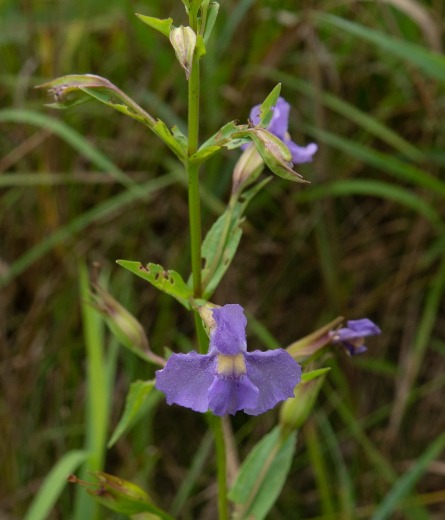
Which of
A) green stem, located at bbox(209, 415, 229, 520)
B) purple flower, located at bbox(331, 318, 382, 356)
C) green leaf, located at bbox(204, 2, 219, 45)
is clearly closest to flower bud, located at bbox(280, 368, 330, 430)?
purple flower, located at bbox(331, 318, 382, 356)

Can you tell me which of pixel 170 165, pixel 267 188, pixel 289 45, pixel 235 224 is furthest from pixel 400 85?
pixel 235 224

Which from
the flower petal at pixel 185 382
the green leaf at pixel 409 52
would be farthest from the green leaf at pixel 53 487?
the green leaf at pixel 409 52

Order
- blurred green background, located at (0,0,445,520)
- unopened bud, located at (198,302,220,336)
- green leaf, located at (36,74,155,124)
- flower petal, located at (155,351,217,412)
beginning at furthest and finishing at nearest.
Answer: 1. blurred green background, located at (0,0,445,520)
2. green leaf, located at (36,74,155,124)
3. unopened bud, located at (198,302,220,336)
4. flower petal, located at (155,351,217,412)

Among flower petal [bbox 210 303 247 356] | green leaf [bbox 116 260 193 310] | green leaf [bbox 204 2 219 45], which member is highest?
green leaf [bbox 204 2 219 45]

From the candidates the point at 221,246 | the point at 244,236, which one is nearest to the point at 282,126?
the point at 221,246

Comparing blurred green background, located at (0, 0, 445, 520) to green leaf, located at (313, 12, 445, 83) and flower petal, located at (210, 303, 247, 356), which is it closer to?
green leaf, located at (313, 12, 445, 83)

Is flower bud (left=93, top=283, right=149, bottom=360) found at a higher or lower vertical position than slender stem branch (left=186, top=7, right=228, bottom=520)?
lower

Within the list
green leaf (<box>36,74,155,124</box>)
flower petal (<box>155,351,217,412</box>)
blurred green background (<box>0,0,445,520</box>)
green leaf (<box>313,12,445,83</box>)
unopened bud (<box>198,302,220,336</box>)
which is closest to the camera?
flower petal (<box>155,351,217,412</box>)

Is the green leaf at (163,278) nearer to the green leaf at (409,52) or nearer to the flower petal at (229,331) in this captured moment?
the flower petal at (229,331)
